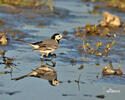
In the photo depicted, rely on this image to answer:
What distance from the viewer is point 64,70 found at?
9.34 metres

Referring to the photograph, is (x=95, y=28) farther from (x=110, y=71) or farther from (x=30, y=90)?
(x=30, y=90)

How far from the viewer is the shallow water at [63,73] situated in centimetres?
756

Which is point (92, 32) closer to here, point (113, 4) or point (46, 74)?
point (46, 74)

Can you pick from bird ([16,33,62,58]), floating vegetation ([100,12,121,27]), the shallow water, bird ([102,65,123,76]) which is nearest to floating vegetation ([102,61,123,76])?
bird ([102,65,123,76])

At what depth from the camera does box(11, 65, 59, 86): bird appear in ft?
27.6

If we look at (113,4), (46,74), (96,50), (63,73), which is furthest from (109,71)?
(113,4)

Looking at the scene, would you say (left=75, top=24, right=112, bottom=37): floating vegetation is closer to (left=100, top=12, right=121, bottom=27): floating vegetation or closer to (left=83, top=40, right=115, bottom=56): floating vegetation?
(left=100, top=12, right=121, bottom=27): floating vegetation

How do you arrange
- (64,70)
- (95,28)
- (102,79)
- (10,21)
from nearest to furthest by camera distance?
(102,79) → (64,70) → (95,28) → (10,21)

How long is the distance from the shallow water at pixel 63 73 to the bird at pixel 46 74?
0.13 m

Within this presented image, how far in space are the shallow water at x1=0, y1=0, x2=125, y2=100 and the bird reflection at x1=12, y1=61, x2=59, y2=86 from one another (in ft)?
0.42

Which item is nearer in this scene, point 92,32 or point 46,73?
point 46,73

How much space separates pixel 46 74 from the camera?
8.95 metres

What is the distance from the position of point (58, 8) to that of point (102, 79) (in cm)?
1042

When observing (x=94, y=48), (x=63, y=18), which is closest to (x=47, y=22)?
(x=63, y=18)
